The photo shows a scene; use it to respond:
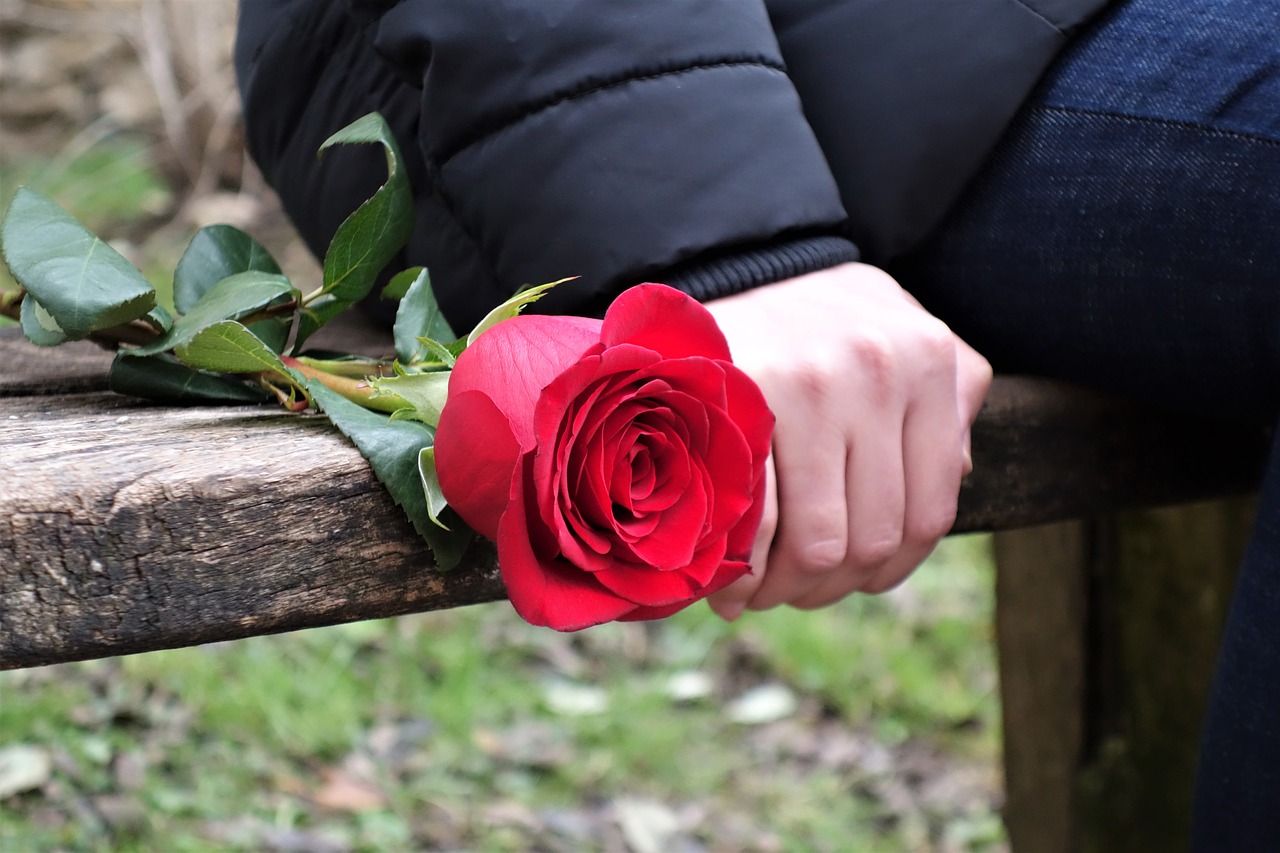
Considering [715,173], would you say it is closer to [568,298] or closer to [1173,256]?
[568,298]

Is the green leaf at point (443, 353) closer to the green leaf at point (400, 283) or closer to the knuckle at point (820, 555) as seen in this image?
the green leaf at point (400, 283)

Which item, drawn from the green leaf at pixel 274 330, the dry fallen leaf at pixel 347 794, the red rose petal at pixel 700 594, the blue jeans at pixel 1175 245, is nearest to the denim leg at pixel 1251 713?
the blue jeans at pixel 1175 245

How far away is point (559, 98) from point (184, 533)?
0.98 feet

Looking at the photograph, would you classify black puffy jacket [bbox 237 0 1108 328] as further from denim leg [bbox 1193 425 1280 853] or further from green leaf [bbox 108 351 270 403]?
denim leg [bbox 1193 425 1280 853]

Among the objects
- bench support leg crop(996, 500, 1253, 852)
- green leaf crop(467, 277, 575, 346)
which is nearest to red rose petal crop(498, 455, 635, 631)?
green leaf crop(467, 277, 575, 346)


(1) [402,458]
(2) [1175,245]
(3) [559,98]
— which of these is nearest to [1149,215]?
(2) [1175,245]

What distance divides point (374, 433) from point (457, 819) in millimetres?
1282

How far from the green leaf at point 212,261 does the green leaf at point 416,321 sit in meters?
0.10

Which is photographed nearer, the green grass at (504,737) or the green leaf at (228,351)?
the green leaf at (228,351)

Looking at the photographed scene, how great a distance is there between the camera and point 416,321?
2.12 feet

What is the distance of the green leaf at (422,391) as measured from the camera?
57 cm

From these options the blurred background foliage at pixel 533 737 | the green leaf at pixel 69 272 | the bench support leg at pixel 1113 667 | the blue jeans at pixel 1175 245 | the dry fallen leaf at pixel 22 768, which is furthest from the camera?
the blurred background foliage at pixel 533 737

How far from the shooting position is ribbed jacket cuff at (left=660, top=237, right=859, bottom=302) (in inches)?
26.0

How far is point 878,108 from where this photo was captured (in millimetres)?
741
